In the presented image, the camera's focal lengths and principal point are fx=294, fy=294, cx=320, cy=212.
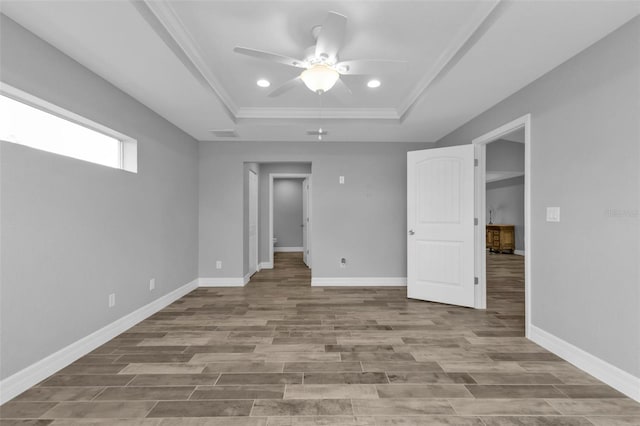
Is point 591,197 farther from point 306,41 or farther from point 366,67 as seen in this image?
point 306,41

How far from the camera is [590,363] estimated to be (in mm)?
2127

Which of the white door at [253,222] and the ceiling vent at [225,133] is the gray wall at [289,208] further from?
the ceiling vent at [225,133]

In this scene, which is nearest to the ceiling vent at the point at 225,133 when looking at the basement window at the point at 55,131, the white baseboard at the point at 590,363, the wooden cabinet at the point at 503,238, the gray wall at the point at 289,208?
the basement window at the point at 55,131

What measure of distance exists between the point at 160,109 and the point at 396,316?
360cm

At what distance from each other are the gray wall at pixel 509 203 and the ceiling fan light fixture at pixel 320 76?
8704 mm

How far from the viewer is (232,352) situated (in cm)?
246

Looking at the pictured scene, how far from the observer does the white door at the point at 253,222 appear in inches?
216

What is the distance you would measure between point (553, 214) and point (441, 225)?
149 centimetres

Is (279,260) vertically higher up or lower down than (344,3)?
lower down

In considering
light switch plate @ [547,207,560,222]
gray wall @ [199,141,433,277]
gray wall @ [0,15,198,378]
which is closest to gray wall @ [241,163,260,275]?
gray wall @ [199,141,433,277]

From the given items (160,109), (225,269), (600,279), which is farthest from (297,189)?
(600,279)

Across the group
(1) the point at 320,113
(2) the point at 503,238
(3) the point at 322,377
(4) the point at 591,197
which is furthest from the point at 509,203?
(3) the point at 322,377

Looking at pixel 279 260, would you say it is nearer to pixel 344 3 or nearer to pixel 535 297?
pixel 535 297

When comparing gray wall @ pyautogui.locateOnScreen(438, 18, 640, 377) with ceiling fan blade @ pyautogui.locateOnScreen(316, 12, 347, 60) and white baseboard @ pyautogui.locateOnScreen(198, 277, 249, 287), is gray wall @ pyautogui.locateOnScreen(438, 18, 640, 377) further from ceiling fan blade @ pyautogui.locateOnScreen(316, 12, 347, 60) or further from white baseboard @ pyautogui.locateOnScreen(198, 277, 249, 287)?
white baseboard @ pyautogui.locateOnScreen(198, 277, 249, 287)
